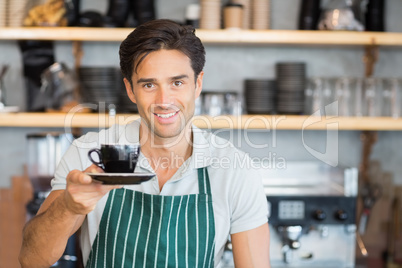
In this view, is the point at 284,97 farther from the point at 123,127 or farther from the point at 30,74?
the point at 30,74

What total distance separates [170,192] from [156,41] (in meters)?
0.44

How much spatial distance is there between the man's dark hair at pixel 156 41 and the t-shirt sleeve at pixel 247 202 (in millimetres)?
383

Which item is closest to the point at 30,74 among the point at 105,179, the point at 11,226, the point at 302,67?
the point at 11,226

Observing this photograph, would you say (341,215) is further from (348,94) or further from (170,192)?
(170,192)

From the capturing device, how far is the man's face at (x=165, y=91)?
1.37m

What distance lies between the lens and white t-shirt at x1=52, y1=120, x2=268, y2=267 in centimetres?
142

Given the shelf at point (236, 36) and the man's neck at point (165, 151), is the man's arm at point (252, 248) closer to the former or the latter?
the man's neck at point (165, 151)

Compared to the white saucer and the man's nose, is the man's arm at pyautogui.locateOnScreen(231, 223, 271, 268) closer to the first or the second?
the man's nose

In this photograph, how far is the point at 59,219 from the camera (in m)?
1.15

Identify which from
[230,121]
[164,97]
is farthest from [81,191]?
[230,121]

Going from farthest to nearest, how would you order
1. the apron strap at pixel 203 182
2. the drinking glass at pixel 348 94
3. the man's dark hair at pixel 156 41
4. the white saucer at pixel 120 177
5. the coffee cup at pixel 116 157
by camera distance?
the drinking glass at pixel 348 94 → the apron strap at pixel 203 182 → the man's dark hair at pixel 156 41 → the coffee cup at pixel 116 157 → the white saucer at pixel 120 177

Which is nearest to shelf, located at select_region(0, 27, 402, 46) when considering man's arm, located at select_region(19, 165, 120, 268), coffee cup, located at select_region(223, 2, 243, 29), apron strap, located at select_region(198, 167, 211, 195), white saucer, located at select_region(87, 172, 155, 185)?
coffee cup, located at select_region(223, 2, 243, 29)

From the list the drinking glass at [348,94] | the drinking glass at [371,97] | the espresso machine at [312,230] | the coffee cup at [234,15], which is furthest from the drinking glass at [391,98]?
the coffee cup at [234,15]

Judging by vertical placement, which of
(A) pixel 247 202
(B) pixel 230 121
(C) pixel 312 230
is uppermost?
(B) pixel 230 121
